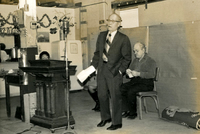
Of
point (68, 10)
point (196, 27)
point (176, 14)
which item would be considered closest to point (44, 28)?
point (68, 10)

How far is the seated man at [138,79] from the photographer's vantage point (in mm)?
5410

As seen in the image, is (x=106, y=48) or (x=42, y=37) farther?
→ (x=42, y=37)

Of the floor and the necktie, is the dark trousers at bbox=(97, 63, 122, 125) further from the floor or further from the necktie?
the floor

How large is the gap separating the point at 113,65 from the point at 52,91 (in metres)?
1.06

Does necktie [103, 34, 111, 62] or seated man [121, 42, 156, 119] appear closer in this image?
necktie [103, 34, 111, 62]

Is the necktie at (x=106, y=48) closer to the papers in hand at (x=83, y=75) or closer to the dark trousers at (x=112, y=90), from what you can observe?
the dark trousers at (x=112, y=90)

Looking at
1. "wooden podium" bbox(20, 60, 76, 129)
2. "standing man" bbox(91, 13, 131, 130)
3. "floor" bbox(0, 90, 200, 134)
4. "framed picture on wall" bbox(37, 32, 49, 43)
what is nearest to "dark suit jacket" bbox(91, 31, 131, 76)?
"standing man" bbox(91, 13, 131, 130)

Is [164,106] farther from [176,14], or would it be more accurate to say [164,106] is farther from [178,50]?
[176,14]

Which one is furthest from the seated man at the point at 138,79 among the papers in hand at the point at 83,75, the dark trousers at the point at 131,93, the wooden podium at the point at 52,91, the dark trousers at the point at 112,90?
the wooden podium at the point at 52,91

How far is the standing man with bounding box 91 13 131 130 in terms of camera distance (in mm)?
4738

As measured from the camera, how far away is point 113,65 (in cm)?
473

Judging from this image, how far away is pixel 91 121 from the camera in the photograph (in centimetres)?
545

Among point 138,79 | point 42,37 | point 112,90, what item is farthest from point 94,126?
point 42,37

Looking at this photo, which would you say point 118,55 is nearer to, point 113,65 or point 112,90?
point 113,65
